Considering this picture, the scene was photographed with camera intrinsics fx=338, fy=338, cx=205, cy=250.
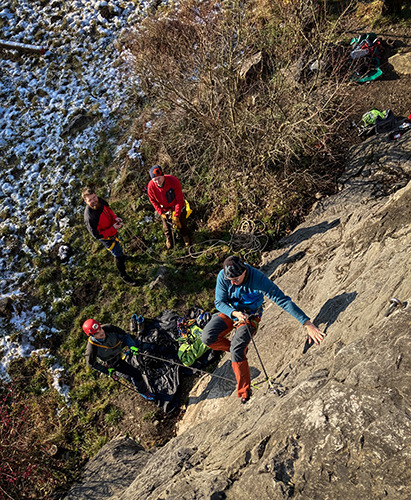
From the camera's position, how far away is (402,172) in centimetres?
692

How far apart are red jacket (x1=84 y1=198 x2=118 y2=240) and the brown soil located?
333 cm

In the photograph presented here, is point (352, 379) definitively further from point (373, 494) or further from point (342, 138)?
point (342, 138)

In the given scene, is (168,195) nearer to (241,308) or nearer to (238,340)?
(241,308)

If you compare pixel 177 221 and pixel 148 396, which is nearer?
pixel 148 396

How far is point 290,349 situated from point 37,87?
13.9 metres

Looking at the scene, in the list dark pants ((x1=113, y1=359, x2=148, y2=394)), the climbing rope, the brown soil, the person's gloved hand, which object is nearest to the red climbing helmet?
dark pants ((x1=113, y1=359, x2=148, y2=394))

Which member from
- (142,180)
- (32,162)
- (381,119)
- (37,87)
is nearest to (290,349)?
A: (381,119)

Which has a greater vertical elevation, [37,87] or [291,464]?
[37,87]

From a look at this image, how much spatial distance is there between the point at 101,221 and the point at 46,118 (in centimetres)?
754

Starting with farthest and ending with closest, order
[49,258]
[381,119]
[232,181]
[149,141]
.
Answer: [149,141], [49,258], [232,181], [381,119]

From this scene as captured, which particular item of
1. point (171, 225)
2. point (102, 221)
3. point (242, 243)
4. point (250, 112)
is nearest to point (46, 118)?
point (102, 221)

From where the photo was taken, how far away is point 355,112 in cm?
862

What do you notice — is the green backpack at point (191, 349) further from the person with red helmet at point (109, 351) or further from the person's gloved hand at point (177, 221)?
the person's gloved hand at point (177, 221)

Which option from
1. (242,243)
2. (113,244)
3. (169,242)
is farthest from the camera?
(169,242)
